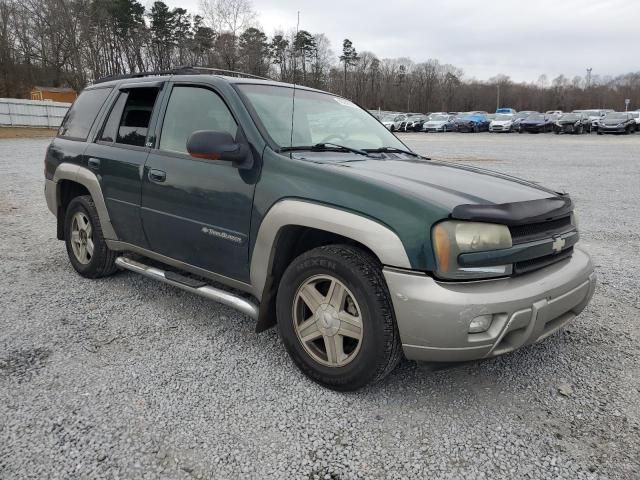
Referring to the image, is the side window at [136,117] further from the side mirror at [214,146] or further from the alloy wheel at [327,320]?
the alloy wheel at [327,320]

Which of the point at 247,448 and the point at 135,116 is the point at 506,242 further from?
the point at 135,116

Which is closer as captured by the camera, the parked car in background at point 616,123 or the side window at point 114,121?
→ the side window at point 114,121

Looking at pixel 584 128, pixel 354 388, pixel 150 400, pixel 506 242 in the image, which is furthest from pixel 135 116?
pixel 584 128

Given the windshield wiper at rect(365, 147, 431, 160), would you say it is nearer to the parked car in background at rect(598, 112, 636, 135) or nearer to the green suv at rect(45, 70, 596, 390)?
the green suv at rect(45, 70, 596, 390)

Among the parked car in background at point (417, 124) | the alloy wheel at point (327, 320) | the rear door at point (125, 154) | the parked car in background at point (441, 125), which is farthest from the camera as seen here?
the parked car in background at point (417, 124)

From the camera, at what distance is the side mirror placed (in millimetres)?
2820

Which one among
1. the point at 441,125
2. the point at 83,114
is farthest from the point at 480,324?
the point at 441,125

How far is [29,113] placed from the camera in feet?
109

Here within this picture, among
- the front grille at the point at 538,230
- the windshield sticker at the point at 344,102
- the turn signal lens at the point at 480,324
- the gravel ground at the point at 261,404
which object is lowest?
the gravel ground at the point at 261,404

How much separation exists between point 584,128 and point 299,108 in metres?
37.4

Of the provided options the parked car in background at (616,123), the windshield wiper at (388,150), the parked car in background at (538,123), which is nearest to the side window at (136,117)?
the windshield wiper at (388,150)

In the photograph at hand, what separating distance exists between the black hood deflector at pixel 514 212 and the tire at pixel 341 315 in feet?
1.70

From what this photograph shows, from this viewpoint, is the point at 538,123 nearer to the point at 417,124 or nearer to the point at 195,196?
the point at 417,124

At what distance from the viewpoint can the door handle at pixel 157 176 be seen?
340 centimetres
